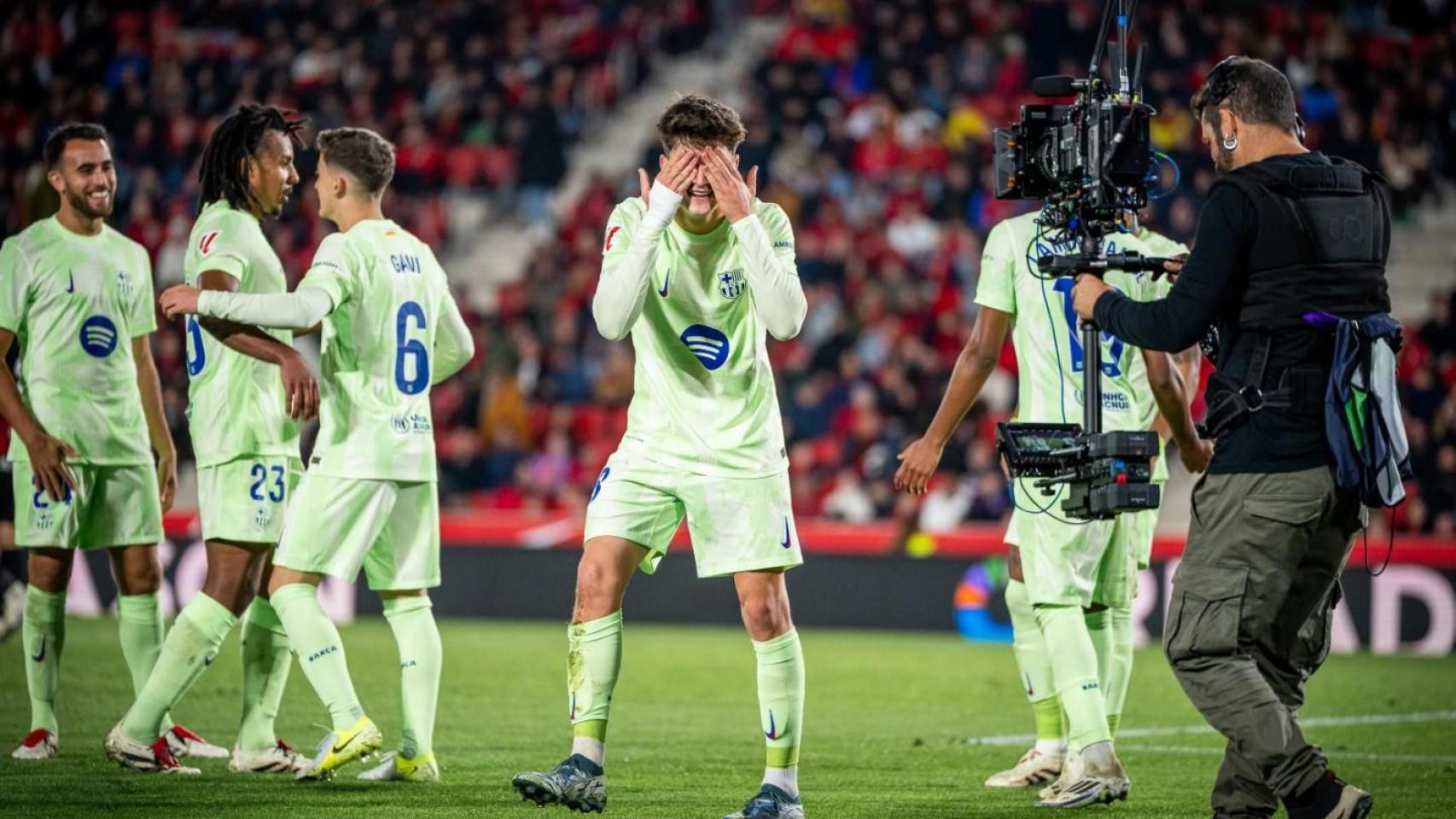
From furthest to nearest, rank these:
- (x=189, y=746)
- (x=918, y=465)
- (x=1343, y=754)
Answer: (x=1343, y=754) → (x=189, y=746) → (x=918, y=465)

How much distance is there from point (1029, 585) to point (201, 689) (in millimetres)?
5609

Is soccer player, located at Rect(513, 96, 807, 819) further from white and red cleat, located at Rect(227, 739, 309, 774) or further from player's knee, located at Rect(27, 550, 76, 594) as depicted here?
player's knee, located at Rect(27, 550, 76, 594)

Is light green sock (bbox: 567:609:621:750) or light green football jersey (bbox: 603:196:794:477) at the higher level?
light green football jersey (bbox: 603:196:794:477)

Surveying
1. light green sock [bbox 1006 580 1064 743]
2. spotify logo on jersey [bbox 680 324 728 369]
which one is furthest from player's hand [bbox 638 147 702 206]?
light green sock [bbox 1006 580 1064 743]

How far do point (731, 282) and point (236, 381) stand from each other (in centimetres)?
243

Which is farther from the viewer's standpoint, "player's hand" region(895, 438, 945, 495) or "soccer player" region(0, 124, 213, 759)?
"soccer player" region(0, 124, 213, 759)

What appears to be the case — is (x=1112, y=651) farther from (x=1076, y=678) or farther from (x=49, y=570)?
(x=49, y=570)

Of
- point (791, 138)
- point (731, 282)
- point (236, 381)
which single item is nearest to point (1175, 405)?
point (731, 282)

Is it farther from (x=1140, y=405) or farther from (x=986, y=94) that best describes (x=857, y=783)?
(x=986, y=94)

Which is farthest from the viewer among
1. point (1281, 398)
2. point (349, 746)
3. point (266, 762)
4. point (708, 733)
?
point (708, 733)

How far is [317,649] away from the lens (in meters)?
6.96

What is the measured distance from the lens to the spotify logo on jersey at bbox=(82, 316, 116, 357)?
26.6ft

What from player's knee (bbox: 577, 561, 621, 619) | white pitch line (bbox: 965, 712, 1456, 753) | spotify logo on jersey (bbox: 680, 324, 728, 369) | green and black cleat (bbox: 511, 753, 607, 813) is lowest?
white pitch line (bbox: 965, 712, 1456, 753)

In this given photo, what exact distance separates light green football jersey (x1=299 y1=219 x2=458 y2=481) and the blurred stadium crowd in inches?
402
